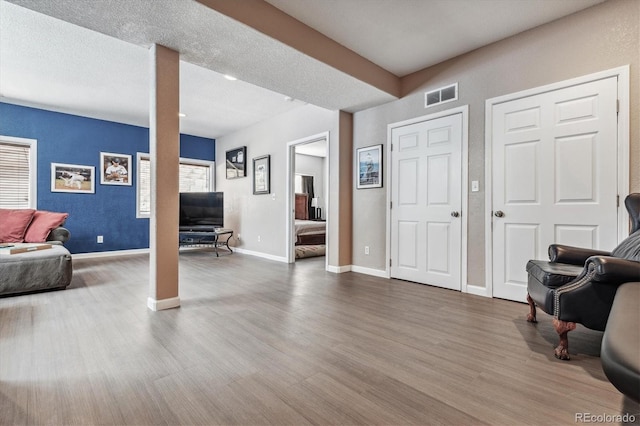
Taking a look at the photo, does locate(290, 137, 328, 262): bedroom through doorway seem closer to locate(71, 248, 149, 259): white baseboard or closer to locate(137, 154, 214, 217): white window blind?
locate(137, 154, 214, 217): white window blind

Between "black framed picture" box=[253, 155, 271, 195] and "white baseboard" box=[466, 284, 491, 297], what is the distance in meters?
3.87

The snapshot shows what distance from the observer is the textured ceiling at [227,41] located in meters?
2.36

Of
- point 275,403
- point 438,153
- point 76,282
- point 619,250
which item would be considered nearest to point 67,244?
point 76,282

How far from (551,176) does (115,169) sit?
6.98m

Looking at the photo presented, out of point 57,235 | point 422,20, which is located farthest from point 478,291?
point 57,235

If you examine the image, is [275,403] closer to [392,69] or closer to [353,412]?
[353,412]

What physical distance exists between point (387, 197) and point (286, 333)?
2.48m

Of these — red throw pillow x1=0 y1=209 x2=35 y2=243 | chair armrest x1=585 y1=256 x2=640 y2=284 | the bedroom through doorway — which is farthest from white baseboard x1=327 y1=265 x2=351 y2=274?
red throw pillow x1=0 y1=209 x2=35 y2=243

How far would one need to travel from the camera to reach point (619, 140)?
96.3 inches

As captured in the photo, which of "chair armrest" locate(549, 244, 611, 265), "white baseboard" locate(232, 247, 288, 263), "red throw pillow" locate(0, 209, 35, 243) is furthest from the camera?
"white baseboard" locate(232, 247, 288, 263)

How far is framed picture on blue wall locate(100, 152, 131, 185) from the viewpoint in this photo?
586 cm

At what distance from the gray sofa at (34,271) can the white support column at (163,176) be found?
1.50 meters

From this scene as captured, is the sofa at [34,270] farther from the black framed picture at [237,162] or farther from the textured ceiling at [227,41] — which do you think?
the black framed picture at [237,162]

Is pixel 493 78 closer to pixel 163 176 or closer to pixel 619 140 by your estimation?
pixel 619 140
